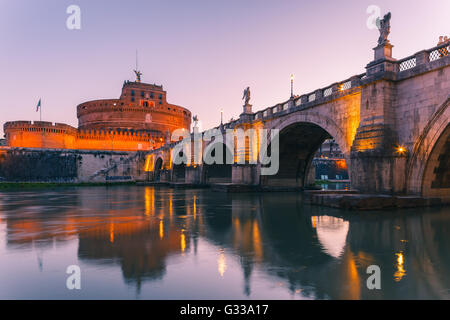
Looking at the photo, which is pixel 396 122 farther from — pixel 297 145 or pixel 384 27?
pixel 297 145

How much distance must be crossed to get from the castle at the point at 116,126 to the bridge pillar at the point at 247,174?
138 ft

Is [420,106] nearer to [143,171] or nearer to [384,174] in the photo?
[384,174]

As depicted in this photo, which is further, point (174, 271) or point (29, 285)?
point (174, 271)

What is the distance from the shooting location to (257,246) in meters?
6.90

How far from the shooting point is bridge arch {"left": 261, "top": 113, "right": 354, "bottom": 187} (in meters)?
22.5

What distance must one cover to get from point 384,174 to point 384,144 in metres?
1.51

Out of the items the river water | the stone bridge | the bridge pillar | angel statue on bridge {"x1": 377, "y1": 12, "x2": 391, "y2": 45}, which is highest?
angel statue on bridge {"x1": 377, "y1": 12, "x2": 391, "y2": 45}

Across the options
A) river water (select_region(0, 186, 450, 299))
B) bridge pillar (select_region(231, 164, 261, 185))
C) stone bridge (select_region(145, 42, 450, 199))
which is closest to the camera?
river water (select_region(0, 186, 450, 299))

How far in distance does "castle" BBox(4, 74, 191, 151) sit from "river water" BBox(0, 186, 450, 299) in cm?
6080

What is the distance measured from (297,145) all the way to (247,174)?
5.53 meters

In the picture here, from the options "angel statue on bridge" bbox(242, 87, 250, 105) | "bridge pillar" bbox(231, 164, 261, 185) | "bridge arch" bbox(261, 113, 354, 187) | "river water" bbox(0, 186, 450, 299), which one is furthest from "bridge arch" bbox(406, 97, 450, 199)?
"angel statue on bridge" bbox(242, 87, 250, 105)

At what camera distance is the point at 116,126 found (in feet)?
269

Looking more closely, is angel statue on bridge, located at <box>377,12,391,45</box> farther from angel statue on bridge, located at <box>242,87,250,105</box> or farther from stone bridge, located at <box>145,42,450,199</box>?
angel statue on bridge, located at <box>242,87,250,105</box>
